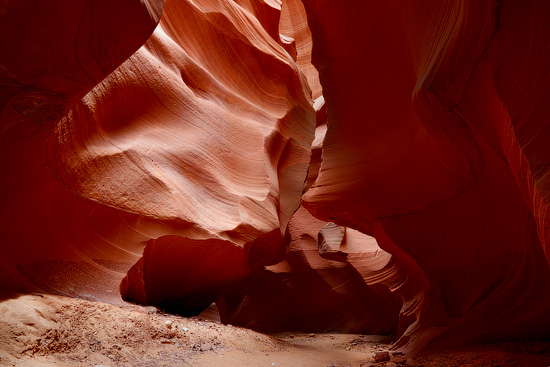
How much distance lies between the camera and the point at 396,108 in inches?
212

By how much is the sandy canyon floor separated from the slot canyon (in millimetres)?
22

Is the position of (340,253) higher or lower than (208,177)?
lower

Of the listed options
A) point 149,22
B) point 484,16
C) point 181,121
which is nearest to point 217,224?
point 181,121

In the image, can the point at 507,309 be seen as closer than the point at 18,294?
No

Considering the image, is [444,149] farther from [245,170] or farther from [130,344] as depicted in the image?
[245,170]

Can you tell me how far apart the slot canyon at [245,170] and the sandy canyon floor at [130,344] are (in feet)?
0.07

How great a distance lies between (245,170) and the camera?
799 cm

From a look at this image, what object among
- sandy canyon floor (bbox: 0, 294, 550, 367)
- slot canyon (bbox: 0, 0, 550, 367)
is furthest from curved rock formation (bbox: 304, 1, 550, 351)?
sandy canyon floor (bbox: 0, 294, 550, 367)

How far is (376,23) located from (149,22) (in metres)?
3.10

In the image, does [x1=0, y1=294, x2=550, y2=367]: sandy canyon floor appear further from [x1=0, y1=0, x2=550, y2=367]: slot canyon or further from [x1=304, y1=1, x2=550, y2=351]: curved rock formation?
[x1=304, y1=1, x2=550, y2=351]: curved rock formation

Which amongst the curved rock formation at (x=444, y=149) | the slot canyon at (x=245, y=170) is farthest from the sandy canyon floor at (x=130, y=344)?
the curved rock formation at (x=444, y=149)

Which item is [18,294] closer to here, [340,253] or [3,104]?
[3,104]

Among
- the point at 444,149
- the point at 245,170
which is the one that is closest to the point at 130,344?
the point at 444,149

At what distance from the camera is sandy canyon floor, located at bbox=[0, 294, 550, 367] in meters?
3.66
